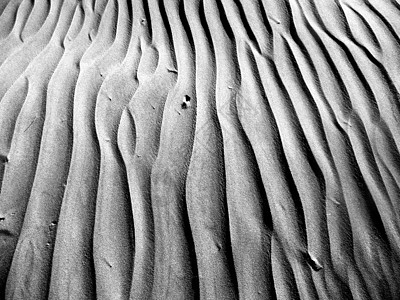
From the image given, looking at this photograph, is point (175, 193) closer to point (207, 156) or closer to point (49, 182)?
point (207, 156)

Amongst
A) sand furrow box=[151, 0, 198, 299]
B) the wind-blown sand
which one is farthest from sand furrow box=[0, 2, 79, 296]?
sand furrow box=[151, 0, 198, 299]

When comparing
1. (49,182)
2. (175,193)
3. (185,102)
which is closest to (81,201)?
(49,182)

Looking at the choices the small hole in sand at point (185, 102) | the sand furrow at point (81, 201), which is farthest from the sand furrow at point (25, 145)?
the small hole in sand at point (185, 102)

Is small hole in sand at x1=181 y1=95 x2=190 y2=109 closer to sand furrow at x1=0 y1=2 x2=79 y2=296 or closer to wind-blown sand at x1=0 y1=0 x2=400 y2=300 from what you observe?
wind-blown sand at x1=0 y1=0 x2=400 y2=300

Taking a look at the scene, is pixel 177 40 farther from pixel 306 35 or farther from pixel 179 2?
pixel 306 35

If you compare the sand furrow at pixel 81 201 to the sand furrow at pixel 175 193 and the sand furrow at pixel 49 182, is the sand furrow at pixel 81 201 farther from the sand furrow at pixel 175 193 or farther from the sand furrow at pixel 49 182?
the sand furrow at pixel 175 193

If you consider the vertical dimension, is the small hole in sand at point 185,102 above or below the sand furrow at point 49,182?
above

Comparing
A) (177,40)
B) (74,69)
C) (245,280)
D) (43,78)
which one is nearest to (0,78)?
(43,78)

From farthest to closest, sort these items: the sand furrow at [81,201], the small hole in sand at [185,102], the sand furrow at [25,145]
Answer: the small hole in sand at [185,102] → the sand furrow at [25,145] → the sand furrow at [81,201]

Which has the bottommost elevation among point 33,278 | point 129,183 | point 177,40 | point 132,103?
point 33,278
